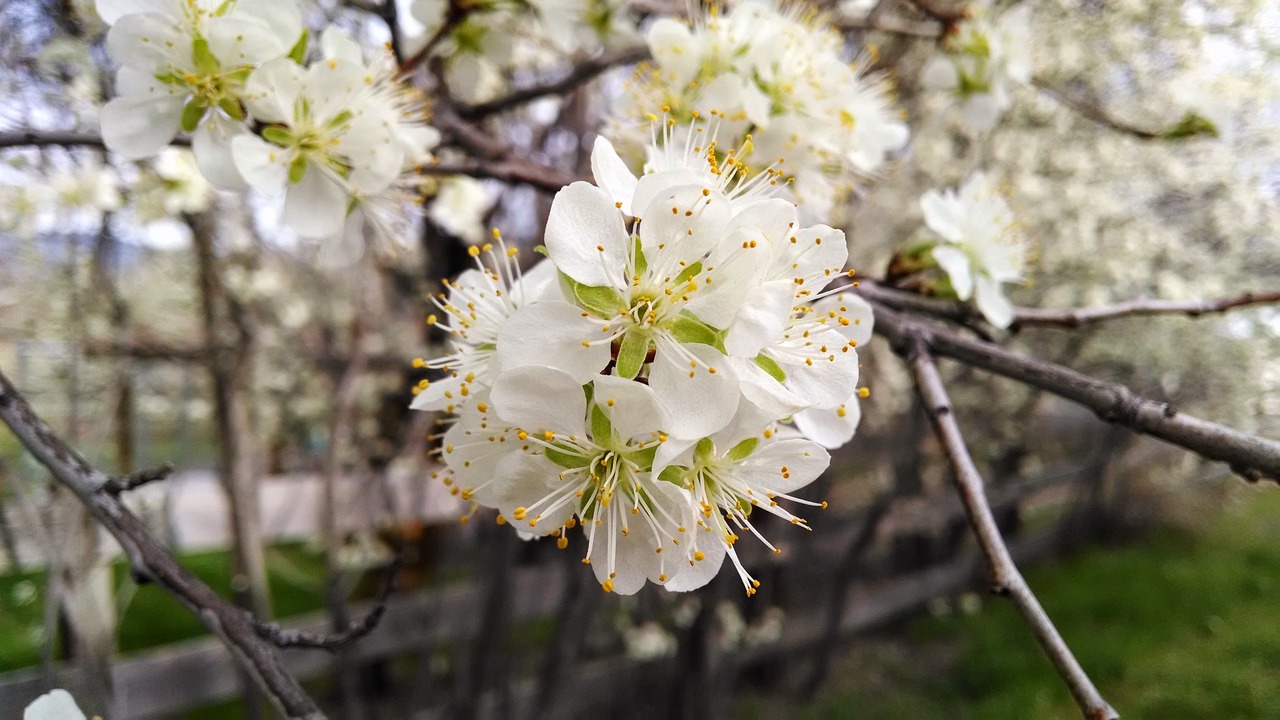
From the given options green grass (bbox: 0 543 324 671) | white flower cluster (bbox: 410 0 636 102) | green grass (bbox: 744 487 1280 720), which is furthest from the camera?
green grass (bbox: 0 543 324 671)

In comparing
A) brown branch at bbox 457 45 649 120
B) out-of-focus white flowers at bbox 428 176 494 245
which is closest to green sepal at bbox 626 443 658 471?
brown branch at bbox 457 45 649 120

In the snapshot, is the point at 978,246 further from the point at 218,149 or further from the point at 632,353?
the point at 218,149

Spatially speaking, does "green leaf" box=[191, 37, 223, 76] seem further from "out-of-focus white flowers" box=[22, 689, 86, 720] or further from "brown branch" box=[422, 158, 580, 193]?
"out-of-focus white flowers" box=[22, 689, 86, 720]

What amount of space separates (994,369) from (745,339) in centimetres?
39

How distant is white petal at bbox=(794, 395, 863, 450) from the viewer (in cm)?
70

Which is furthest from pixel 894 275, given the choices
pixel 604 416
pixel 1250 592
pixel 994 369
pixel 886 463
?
pixel 886 463

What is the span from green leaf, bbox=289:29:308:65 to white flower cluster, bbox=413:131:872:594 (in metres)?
0.41

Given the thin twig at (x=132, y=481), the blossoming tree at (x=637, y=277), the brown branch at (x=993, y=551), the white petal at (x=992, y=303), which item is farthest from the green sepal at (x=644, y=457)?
the white petal at (x=992, y=303)

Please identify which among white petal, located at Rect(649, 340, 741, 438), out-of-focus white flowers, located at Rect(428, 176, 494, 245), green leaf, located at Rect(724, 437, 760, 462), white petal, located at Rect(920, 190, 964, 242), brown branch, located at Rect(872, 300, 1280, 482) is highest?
white petal, located at Rect(649, 340, 741, 438)

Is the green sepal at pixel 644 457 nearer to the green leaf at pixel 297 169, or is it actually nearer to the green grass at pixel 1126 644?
the green leaf at pixel 297 169

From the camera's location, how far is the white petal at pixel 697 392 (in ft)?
1.78

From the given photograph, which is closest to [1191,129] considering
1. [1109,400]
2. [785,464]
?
[1109,400]

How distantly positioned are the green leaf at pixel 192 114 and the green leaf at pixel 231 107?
0.02 m

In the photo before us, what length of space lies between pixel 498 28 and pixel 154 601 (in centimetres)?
326
